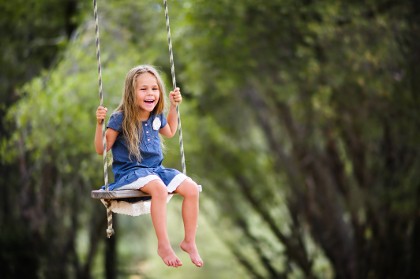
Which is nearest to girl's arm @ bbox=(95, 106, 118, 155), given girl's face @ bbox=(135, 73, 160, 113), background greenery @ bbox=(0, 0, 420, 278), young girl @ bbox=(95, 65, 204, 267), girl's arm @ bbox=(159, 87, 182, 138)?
young girl @ bbox=(95, 65, 204, 267)

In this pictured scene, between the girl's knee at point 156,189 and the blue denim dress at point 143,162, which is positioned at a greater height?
the blue denim dress at point 143,162

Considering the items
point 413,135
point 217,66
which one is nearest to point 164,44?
point 217,66

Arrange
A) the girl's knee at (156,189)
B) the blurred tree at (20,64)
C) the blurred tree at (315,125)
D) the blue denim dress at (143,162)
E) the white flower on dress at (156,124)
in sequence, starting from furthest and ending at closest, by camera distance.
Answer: the blurred tree at (20,64) < the blurred tree at (315,125) < the white flower on dress at (156,124) < the blue denim dress at (143,162) < the girl's knee at (156,189)

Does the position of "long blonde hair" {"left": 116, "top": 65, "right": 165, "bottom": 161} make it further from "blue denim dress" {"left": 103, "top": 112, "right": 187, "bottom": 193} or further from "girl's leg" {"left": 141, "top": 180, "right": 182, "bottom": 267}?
"girl's leg" {"left": 141, "top": 180, "right": 182, "bottom": 267}

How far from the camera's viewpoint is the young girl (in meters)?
A: 5.18

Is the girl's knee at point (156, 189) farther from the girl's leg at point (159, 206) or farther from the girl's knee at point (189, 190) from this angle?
the girl's knee at point (189, 190)

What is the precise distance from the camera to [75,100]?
37.6 feet

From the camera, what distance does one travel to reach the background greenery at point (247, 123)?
11172 millimetres

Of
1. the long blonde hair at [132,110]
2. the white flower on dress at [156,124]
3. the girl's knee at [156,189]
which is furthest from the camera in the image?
the white flower on dress at [156,124]

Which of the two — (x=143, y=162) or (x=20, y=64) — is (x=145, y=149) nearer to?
(x=143, y=162)

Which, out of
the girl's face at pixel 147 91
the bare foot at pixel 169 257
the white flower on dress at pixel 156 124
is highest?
the girl's face at pixel 147 91

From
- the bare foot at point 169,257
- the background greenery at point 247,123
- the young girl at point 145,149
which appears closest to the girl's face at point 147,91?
the young girl at point 145,149

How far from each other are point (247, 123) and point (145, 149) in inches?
507

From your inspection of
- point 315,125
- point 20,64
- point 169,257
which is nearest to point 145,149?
point 169,257
